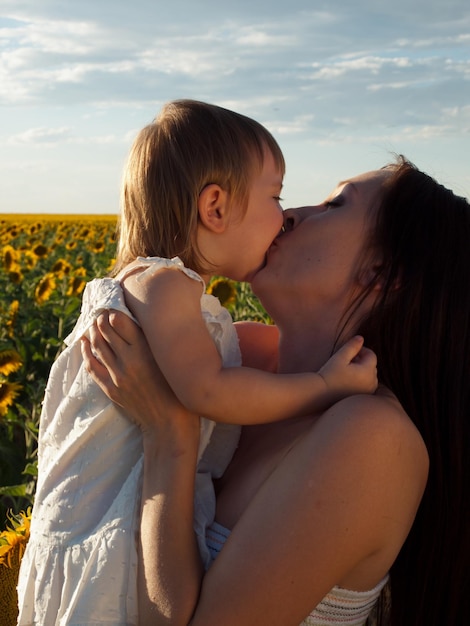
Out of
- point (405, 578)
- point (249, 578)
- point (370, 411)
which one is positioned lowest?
point (405, 578)

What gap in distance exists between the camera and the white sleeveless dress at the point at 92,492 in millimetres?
2256

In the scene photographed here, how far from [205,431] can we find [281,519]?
0.50 metres

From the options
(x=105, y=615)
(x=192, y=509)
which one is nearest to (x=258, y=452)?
(x=192, y=509)

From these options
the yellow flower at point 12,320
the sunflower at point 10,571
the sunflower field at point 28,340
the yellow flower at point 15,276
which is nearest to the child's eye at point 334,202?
the sunflower at point 10,571

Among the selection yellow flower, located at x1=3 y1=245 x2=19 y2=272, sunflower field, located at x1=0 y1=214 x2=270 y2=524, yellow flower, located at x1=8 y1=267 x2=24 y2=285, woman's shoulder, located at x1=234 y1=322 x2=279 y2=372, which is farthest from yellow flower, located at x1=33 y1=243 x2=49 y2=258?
woman's shoulder, located at x1=234 y1=322 x2=279 y2=372

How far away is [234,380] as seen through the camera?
2.32 metres

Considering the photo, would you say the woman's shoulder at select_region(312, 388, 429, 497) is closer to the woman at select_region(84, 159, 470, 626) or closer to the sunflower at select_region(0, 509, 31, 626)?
the woman at select_region(84, 159, 470, 626)

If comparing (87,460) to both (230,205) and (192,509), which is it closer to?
(192,509)

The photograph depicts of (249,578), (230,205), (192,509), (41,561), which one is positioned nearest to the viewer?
(249,578)

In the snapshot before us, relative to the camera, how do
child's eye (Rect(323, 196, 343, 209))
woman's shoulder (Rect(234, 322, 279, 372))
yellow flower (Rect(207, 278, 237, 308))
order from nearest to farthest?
child's eye (Rect(323, 196, 343, 209)), woman's shoulder (Rect(234, 322, 279, 372)), yellow flower (Rect(207, 278, 237, 308))

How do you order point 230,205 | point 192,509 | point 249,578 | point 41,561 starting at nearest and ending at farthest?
point 249,578, point 192,509, point 41,561, point 230,205

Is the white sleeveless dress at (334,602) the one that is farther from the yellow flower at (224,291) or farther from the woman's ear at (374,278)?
the yellow flower at (224,291)

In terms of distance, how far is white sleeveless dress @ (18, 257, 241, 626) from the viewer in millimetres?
2256

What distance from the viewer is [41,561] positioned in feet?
7.89
